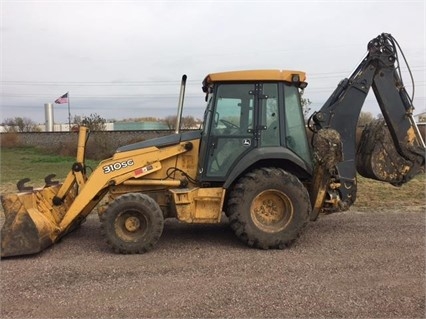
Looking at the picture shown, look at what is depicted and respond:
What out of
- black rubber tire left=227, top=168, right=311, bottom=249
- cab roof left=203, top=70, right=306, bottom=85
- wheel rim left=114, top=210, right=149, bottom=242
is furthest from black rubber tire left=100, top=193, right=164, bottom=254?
cab roof left=203, top=70, right=306, bottom=85

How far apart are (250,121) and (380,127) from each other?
2179 millimetres

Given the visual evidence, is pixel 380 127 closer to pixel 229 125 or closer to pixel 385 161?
pixel 385 161

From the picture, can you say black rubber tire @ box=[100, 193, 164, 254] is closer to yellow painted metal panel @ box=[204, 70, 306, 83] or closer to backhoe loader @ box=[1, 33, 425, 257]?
backhoe loader @ box=[1, 33, 425, 257]

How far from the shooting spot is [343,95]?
7.01 metres

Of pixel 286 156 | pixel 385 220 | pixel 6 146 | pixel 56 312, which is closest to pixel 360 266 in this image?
pixel 286 156

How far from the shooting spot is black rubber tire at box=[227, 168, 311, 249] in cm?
634

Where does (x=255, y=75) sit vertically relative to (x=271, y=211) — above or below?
above

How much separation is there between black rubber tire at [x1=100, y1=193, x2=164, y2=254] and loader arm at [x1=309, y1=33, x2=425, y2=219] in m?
2.35

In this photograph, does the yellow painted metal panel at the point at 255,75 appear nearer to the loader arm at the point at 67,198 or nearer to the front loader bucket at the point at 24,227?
the loader arm at the point at 67,198

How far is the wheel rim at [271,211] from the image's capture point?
21.1ft

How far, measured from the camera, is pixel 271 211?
258 inches

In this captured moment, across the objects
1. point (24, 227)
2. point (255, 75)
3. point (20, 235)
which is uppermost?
point (255, 75)

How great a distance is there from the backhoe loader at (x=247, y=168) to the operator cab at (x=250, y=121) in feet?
0.05

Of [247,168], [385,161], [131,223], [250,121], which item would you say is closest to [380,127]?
[385,161]
